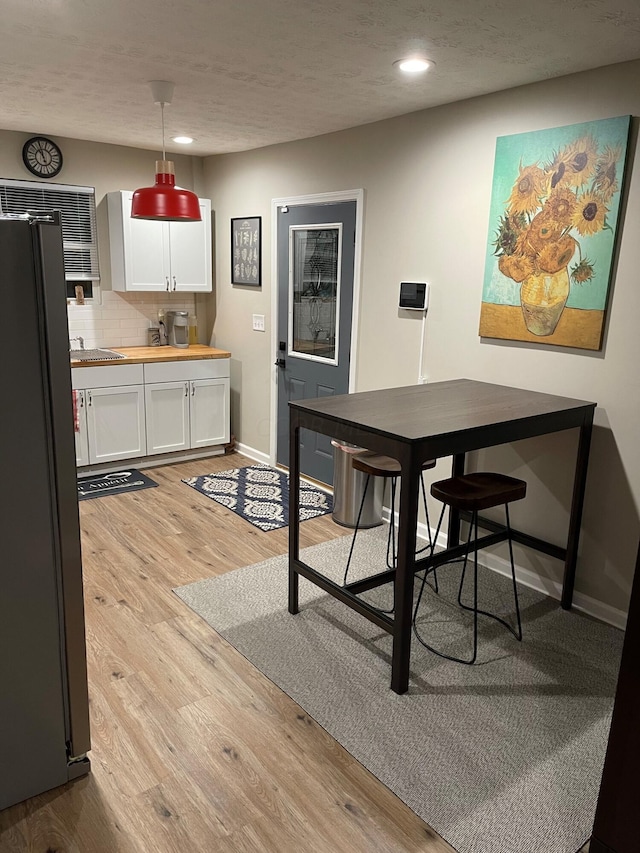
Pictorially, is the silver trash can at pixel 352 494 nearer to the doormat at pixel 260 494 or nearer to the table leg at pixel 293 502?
the doormat at pixel 260 494

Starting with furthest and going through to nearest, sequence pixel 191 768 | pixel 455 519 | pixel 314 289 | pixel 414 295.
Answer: pixel 314 289, pixel 414 295, pixel 455 519, pixel 191 768

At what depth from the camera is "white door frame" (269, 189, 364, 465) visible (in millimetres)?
4156

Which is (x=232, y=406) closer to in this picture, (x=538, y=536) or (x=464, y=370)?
(x=464, y=370)

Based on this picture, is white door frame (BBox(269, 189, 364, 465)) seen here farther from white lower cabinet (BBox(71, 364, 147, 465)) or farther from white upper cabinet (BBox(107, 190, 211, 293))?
white lower cabinet (BBox(71, 364, 147, 465))

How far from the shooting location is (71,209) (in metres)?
4.98

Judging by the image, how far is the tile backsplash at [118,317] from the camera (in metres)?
5.20

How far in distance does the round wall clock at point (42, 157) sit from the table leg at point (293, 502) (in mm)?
3260

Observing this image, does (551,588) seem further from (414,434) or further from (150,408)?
(150,408)

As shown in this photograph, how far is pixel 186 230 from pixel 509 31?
11.3ft

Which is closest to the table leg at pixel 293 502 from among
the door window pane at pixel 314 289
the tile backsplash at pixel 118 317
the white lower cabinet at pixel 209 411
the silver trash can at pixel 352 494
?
the silver trash can at pixel 352 494

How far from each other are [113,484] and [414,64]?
136 inches

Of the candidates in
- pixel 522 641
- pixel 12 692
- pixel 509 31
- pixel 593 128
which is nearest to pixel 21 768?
pixel 12 692

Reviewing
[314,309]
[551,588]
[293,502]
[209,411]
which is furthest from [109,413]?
[551,588]

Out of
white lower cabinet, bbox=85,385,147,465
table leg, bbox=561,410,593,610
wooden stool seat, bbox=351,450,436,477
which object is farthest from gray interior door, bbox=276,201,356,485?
table leg, bbox=561,410,593,610
